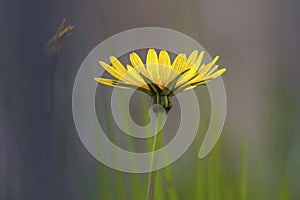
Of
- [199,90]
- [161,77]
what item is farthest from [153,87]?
[199,90]

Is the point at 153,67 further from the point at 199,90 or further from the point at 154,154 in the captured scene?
the point at 199,90

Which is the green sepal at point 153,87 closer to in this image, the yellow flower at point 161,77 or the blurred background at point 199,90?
the yellow flower at point 161,77

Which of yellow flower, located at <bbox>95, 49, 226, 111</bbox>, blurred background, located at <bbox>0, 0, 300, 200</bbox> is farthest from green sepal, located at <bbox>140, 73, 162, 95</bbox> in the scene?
blurred background, located at <bbox>0, 0, 300, 200</bbox>

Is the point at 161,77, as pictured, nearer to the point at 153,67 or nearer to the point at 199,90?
the point at 153,67

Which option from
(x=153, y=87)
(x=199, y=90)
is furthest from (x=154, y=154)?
(x=199, y=90)

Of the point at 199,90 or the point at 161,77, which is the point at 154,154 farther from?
the point at 199,90

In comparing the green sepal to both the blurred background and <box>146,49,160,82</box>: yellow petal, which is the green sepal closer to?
<box>146,49,160,82</box>: yellow petal

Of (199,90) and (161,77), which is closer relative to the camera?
(161,77)

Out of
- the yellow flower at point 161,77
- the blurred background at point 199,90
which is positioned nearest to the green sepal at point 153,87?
the yellow flower at point 161,77

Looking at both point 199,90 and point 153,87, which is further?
point 199,90
